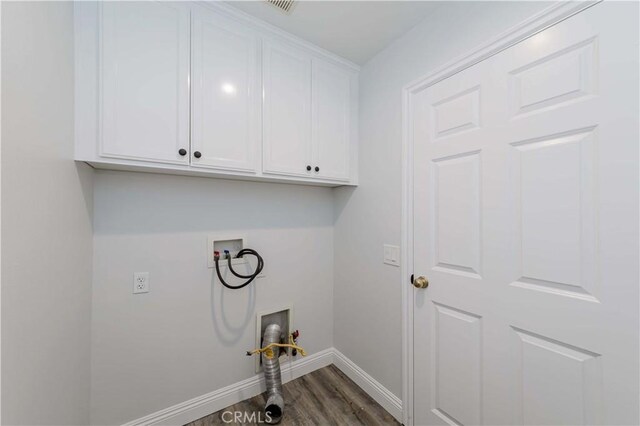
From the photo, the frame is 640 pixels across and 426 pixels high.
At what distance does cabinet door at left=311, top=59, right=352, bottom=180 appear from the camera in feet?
5.45

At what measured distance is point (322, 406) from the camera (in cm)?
159

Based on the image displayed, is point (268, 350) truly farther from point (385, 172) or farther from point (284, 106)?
point (284, 106)

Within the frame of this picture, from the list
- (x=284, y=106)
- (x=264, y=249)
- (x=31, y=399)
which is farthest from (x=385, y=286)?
A: (x=31, y=399)

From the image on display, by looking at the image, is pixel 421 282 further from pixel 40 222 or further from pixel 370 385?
pixel 40 222

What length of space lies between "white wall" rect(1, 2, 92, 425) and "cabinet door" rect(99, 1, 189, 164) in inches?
4.9

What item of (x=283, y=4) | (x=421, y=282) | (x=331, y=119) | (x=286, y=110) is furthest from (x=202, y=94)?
(x=421, y=282)

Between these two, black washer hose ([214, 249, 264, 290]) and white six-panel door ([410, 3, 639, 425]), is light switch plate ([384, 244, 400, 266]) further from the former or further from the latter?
black washer hose ([214, 249, 264, 290])

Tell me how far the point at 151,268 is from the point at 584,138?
2084 millimetres

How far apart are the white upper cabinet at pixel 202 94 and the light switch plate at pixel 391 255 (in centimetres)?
63

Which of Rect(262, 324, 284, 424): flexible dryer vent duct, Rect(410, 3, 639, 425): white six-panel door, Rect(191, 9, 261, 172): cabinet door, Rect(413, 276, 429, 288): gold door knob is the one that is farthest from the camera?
Rect(262, 324, 284, 424): flexible dryer vent duct

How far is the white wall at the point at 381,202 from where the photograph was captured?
1297 millimetres

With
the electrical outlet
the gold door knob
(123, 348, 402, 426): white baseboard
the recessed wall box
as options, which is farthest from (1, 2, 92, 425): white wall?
the gold door knob

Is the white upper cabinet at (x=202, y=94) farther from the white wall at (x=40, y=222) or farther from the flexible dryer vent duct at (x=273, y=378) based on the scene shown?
the flexible dryer vent duct at (x=273, y=378)

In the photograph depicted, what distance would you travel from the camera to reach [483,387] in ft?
3.73
